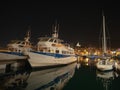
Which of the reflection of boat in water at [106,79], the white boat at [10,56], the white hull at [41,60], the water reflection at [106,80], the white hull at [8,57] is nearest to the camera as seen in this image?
the water reflection at [106,80]

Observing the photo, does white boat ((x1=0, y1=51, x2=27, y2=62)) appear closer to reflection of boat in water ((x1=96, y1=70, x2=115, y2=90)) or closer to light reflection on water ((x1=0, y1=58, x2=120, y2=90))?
light reflection on water ((x1=0, y1=58, x2=120, y2=90))

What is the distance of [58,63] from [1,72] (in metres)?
13.6

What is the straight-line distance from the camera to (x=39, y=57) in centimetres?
3312

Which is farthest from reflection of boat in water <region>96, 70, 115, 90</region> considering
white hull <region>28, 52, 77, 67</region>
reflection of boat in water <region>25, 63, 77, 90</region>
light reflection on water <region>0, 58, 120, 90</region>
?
white hull <region>28, 52, 77, 67</region>

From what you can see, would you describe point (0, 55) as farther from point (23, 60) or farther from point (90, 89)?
point (90, 89)

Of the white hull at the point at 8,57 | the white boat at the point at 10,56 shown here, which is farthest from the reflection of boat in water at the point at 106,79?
the white hull at the point at 8,57

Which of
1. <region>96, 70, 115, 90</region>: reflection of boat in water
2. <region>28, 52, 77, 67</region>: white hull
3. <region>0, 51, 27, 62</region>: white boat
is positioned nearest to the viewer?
<region>96, 70, 115, 90</region>: reflection of boat in water

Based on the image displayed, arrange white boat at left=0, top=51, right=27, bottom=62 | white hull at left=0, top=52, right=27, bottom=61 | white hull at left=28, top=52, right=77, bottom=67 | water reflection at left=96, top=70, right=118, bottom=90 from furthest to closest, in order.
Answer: white hull at left=28, top=52, right=77, bottom=67, white boat at left=0, top=51, right=27, bottom=62, white hull at left=0, top=52, right=27, bottom=61, water reflection at left=96, top=70, right=118, bottom=90

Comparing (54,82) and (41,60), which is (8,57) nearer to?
(41,60)

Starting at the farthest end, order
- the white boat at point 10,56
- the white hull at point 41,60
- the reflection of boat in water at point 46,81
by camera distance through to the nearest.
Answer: the white hull at point 41,60
the white boat at point 10,56
the reflection of boat in water at point 46,81

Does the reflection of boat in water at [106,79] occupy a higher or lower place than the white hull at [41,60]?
lower

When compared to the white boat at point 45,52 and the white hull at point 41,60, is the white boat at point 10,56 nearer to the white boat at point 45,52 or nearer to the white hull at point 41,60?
the white boat at point 45,52

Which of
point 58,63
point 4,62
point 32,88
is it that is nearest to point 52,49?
point 58,63

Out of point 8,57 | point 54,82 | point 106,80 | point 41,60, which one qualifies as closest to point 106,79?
point 106,80
